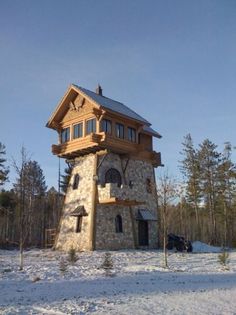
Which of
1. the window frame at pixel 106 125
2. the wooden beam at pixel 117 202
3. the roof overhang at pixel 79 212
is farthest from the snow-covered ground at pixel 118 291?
the window frame at pixel 106 125

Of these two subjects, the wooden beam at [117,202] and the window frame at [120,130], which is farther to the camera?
the window frame at [120,130]

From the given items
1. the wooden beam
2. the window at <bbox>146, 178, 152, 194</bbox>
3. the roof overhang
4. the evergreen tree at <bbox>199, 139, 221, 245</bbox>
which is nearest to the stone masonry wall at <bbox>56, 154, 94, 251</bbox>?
the roof overhang

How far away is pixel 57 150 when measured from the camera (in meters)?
30.5

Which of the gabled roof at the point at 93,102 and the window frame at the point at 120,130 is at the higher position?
the gabled roof at the point at 93,102

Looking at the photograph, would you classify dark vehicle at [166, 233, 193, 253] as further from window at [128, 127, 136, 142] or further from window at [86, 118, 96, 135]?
window at [86, 118, 96, 135]

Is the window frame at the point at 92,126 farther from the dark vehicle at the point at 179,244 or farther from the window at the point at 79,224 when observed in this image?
the dark vehicle at the point at 179,244

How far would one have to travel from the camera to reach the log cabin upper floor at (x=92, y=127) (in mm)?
27969

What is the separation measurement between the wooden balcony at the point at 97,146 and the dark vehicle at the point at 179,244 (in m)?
6.76

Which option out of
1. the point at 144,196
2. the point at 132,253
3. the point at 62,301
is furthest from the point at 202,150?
the point at 62,301

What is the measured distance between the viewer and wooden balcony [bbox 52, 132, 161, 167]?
27219 millimetres

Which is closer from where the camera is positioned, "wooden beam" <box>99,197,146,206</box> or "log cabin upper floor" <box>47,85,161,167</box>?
"wooden beam" <box>99,197,146,206</box>

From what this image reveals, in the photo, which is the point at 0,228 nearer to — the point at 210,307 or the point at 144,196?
the point at 144,196

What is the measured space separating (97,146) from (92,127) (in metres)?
1.78

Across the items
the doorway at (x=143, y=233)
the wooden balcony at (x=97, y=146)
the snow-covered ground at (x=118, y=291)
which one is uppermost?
the wooden balcony at (x=97, y=146)
